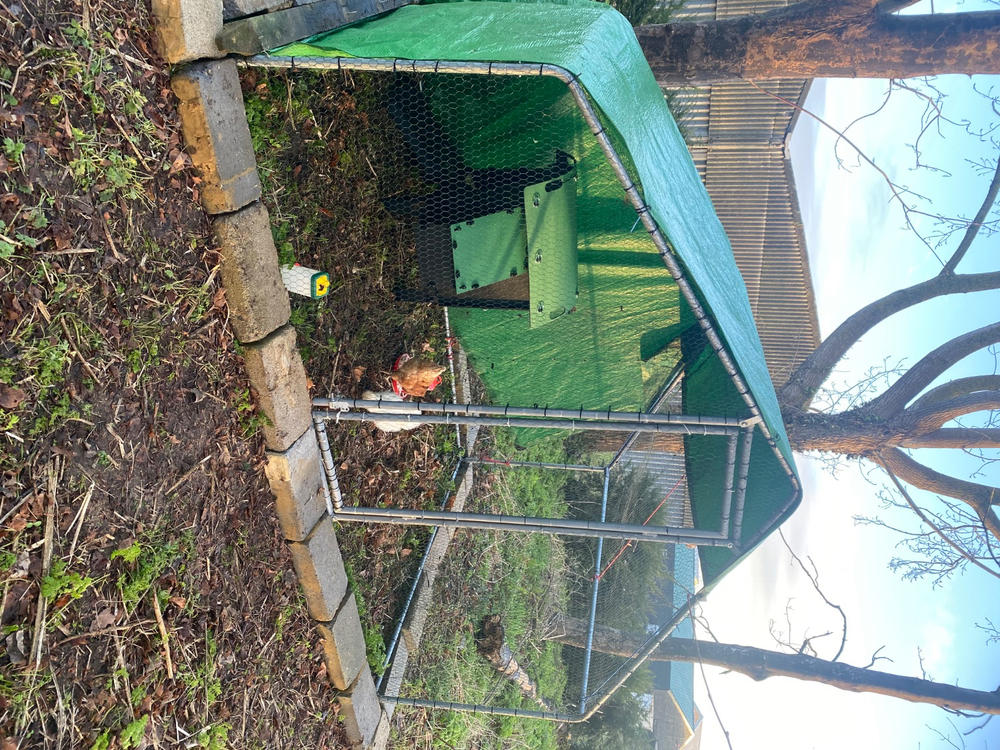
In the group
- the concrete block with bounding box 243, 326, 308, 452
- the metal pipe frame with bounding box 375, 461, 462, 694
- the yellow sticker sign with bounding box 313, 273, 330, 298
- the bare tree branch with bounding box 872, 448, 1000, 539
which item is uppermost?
the yellow sticker sign with bounding box 313, 273, 330, 298

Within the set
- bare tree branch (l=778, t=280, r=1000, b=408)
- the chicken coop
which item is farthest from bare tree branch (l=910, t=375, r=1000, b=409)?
the chicken coop

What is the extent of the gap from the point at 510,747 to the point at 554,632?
3.92 ft

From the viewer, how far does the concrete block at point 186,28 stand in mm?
2229

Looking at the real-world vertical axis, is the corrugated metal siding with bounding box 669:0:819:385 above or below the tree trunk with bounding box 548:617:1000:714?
above

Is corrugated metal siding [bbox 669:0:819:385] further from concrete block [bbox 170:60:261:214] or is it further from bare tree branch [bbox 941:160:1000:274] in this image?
concrete block [bbox 170:60:261:214]

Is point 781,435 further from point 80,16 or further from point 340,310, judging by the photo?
point 80,16

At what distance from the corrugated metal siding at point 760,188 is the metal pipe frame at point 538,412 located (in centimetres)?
719

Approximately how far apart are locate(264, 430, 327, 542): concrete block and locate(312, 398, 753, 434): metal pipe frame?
0.83ft

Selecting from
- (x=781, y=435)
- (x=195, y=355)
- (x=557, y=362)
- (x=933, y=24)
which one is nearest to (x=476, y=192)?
(x=557, y=362)

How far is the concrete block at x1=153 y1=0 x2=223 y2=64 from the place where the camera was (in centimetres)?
223

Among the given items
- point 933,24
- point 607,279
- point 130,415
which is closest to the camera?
point 130,415

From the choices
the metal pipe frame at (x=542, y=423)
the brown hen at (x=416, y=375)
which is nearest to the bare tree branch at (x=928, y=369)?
the metal pipe frame at (x=542, y=423)

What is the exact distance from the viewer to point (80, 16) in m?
2.00

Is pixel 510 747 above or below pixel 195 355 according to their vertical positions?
below
